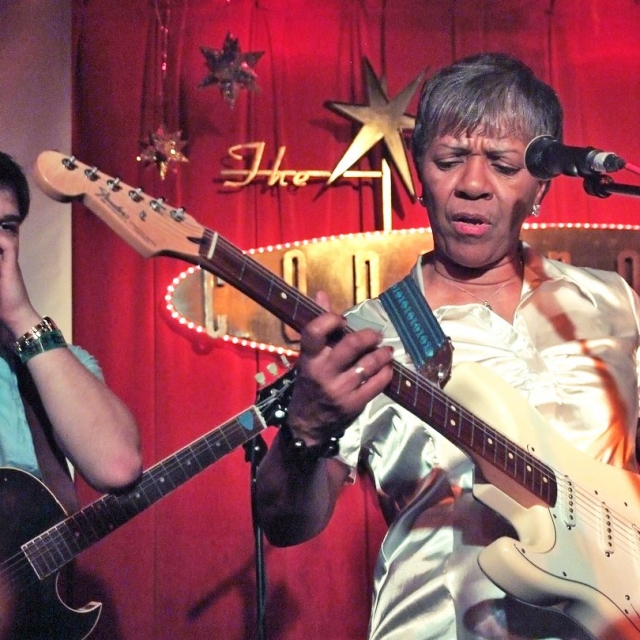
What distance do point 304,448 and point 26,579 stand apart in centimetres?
87

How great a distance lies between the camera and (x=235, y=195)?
2.92 m

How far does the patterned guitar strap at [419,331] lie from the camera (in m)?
1.36

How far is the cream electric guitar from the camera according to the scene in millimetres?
1062

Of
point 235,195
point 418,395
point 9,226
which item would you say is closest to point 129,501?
point 9,226

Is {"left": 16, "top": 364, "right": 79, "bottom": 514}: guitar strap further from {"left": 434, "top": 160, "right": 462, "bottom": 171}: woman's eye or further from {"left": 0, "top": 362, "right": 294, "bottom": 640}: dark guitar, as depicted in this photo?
{"left": 434, "top": 160, "right": 462, "bottom": 171}: woman's eye

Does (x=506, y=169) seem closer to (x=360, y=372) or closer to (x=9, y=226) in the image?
(x=360, y=372)

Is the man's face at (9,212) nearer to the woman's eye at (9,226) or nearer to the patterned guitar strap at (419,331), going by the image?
the woman's eye at (9,226)

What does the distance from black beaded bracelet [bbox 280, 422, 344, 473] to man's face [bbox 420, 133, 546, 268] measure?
1.77ft

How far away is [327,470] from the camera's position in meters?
1.42

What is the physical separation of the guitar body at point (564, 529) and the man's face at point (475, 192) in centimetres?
32

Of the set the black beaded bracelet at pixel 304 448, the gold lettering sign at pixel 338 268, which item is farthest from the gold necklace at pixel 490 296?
the gold lettering sign at pixel 338 268

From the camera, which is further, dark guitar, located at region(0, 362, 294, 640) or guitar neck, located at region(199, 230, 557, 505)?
dark guitar, located at region(0, 362, 294, 640)

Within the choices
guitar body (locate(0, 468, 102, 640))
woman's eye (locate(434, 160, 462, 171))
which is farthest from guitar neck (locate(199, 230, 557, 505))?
guitar body (locate(0, 468, 102, 640))

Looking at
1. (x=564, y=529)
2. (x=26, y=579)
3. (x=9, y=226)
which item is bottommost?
(x=26, y=579)
